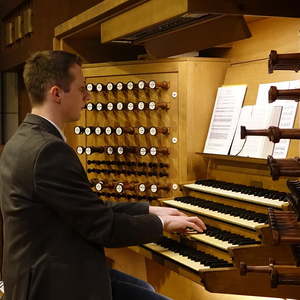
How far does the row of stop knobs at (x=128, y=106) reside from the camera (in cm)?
384

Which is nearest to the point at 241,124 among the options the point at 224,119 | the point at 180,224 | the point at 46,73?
the point at 224,119

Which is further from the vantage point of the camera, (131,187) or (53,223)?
(131,187)

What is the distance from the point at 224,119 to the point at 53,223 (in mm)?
1706

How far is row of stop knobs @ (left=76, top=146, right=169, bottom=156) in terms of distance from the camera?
384cm

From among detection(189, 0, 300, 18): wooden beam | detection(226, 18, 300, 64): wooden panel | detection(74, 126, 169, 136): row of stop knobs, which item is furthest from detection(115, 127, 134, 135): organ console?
detection(189, 0, 300, 18): wooden beam

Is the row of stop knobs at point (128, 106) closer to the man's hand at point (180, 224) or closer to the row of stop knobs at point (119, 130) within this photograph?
the row of stop knobs at point (119, 130)

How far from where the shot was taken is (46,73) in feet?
7.49

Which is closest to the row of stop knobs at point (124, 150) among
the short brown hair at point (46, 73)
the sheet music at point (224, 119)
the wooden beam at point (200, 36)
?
the sheet music at point (224, 119)

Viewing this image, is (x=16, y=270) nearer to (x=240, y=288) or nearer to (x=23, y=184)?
(x=23, y=184)

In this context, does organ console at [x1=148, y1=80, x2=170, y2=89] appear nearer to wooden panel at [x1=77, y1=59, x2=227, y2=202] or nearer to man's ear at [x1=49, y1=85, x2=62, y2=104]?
wooden panel at [x1=77, y1=59, x2=227, y2=202]

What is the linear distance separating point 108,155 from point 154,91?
63 cm

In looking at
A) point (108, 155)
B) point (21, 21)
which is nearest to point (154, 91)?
point (108, 155)

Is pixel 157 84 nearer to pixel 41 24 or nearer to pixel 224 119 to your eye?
pixel 224 119

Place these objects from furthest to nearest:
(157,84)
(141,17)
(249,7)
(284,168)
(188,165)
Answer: (157,84) → (188,165) → (141,17) → (249,7) → (284,168)
